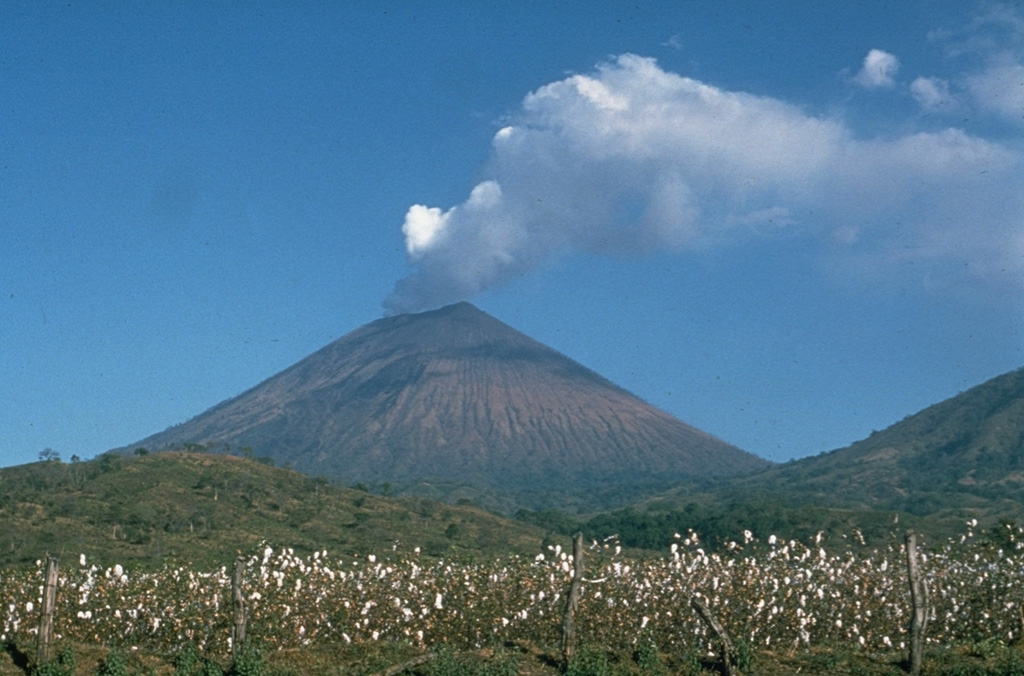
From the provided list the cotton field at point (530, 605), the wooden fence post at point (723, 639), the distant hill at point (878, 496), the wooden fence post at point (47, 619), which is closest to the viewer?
the wooden fence post at point (723, 639)

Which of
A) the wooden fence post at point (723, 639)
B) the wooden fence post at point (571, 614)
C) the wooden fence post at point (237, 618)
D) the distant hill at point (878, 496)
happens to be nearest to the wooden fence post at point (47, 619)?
the wooden fence post at point (237, 618)

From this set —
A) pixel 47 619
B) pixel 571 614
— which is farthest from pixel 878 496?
pixel 47 619

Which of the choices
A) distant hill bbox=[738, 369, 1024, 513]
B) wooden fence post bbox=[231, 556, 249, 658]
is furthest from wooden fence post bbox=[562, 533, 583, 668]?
distant hill bbox=[738, 369, 1024, 513]

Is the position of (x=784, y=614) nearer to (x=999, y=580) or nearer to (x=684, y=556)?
(x=684, y=556)

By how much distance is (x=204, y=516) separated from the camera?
73062mm

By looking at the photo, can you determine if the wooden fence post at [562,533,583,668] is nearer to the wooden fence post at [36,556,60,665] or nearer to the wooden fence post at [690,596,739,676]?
the wooden fence post at [690,596,739,676]

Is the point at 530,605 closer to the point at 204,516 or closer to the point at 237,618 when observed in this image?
the point at 237,618

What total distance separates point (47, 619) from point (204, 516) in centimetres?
5840

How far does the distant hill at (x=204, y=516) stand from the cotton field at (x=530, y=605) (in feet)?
107

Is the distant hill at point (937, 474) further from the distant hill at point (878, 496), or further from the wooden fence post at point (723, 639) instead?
the wooden fence post at point (723, 639)

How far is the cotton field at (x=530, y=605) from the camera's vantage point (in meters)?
20.1

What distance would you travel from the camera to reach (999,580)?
69.5ft

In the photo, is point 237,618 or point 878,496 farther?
point 878,496

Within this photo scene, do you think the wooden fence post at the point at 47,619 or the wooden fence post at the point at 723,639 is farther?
the wooden fence post at the point at 47,619
